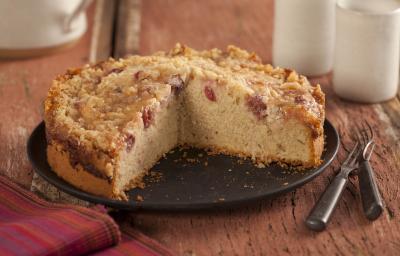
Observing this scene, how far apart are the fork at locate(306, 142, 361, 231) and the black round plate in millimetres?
72

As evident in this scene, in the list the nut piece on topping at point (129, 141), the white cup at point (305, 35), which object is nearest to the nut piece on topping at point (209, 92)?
the nut piece on topping at point (129, 141)

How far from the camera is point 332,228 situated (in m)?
2.46

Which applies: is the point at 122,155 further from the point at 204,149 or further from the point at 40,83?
the point at 40,83

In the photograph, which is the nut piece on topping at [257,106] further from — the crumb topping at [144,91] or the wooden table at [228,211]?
the wooden table at [228,211]

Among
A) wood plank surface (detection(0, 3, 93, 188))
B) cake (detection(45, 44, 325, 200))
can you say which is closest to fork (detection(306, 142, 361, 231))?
cake (detection(45, 44, 325, 200))

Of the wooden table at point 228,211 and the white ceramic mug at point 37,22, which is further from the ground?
the white ceramic mug at point 37,22

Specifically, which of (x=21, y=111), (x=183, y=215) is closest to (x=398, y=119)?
(x=183, y=215)

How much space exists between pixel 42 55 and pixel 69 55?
0.46 ft

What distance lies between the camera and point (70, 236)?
2219 millimetres

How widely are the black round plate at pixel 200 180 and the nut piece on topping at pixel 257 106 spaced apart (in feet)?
0.62

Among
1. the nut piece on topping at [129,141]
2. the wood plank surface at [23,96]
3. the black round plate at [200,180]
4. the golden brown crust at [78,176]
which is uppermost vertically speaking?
the nut piece on topping at [129,141]

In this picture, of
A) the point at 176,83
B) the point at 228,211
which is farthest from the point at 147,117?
the point at 228,211

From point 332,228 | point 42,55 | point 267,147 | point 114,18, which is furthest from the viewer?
point 114,18

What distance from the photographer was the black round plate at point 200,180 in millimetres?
2455
